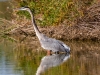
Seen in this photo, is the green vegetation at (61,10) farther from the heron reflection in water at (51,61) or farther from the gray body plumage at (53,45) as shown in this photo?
the heron reflection in water at (51,61)

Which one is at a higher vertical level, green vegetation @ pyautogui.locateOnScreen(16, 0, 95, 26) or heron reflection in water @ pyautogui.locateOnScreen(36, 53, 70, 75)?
green vegetation @ pyautogui.locateOnScreen(16, 0, 95, 26)

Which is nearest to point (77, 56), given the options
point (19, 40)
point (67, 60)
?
point (67, 60)

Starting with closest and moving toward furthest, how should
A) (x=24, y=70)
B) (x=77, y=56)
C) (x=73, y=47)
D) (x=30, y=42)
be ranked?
(x=24, y=70) → (x=77, y=56) → (x=73, y=47) → (x=30, y=42)

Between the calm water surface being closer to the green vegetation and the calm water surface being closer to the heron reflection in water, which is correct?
the heron reflection in water

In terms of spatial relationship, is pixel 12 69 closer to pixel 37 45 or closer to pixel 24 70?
pixel 24 70

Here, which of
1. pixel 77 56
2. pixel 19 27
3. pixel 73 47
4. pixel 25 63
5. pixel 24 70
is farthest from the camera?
pixel 19 27

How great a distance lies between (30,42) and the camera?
653 inches

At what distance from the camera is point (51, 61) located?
498 inches

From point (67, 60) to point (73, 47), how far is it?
2.74m

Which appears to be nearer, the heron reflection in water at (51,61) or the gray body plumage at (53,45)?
the heron reflection in water at (51,61)

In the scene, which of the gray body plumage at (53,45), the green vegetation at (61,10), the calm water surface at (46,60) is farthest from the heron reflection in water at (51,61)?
the green vegetation at (61,10)

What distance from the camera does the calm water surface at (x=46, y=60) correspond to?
36.5 feet

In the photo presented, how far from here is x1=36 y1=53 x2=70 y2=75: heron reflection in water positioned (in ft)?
37.4

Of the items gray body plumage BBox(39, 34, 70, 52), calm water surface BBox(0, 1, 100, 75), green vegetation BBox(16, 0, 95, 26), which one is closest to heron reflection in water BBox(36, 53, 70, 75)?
calm water surface BBox(0, 1, 100, 75)
